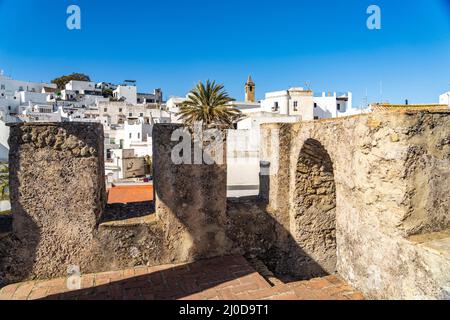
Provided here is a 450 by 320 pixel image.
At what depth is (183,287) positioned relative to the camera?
152 inches

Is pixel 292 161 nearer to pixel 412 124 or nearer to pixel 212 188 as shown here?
pixel 212 188

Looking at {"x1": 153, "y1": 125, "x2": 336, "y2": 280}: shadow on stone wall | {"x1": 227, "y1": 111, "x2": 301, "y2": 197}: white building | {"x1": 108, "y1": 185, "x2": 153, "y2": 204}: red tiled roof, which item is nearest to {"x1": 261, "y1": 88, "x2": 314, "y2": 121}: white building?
{"x1": 227, "y1": 111, "x2": 301, "y2": 197}: white building

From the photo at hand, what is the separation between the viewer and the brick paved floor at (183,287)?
367 centimetres

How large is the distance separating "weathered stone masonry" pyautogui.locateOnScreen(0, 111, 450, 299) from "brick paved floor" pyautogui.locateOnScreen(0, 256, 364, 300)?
0.18 meters

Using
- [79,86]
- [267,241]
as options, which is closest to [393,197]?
[267,241]

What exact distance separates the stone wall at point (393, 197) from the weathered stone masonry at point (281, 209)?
0.01m

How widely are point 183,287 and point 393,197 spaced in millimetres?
2726

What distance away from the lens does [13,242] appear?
397cm

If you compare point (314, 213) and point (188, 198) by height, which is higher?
point (188, 198)

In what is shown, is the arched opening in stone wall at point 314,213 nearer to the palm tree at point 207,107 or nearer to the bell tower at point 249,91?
the palm tree at point 207,107

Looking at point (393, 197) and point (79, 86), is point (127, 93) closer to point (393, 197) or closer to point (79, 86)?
point (79, 86)

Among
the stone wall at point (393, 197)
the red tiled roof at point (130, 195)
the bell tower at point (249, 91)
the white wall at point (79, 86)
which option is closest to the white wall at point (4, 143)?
the red tiled roof at point (130, 195)

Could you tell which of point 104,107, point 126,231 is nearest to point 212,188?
point 126,231

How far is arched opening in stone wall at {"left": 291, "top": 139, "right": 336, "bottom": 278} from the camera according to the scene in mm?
5246
